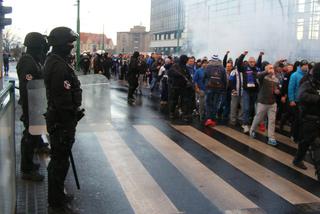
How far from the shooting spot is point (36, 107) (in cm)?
551

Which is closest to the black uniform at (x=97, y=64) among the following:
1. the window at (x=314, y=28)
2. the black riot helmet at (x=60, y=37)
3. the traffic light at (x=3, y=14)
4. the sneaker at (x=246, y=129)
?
the traffic light at (x=3, y=14)

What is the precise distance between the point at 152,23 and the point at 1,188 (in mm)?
88111

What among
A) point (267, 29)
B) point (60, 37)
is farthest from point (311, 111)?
point (267, 29)

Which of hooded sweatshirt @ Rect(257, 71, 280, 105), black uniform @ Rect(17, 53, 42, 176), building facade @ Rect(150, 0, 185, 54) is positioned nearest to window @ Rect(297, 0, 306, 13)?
hooded sweatshirt @ Rect(257, 71, 280, 105)

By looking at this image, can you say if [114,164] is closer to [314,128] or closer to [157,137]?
[157,137]

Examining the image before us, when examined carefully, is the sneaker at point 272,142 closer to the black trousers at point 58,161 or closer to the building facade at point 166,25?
the black trousers at point 58,161

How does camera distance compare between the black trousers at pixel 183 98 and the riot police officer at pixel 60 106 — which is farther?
the black trousers at pixel 183 98

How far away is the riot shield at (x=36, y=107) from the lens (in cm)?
550

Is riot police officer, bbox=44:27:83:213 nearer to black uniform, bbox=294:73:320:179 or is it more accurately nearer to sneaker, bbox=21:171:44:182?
sneaker, bbox=21:171:44:182

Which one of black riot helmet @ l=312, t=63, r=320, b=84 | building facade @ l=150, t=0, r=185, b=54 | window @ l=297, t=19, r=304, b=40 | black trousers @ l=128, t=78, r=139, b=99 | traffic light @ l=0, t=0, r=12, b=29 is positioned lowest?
black trousers @ l=128, t=78, r=139, b=99

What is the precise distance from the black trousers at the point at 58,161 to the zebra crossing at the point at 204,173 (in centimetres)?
86

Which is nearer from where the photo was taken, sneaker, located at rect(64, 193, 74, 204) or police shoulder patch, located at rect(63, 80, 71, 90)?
police shoulder patch, located at rect(63, 80, 71, 90)

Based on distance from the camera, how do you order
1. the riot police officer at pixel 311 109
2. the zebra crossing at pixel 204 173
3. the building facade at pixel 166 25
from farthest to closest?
the building facade at pixel 166 25 → the riot police officer at pixel 311 109 → the zebra crossing at pixel 204 173

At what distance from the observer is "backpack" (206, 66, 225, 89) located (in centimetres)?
1045
